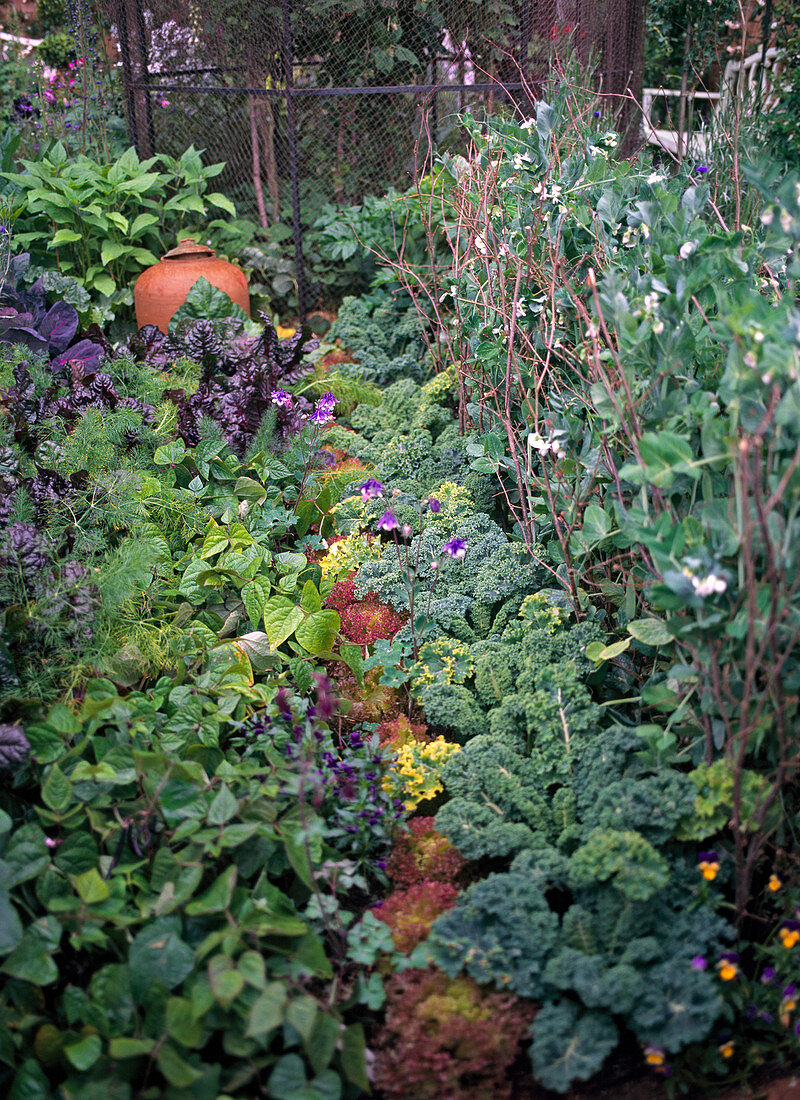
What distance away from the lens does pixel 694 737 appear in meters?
1.87

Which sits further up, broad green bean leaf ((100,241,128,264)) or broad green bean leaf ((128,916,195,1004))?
broad green bean leaf ((100,241,128,264))

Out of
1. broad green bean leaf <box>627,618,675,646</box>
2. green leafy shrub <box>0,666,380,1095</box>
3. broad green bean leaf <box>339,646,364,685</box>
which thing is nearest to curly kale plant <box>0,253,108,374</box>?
broad green bean leaf <box>339,646,364,685</box>

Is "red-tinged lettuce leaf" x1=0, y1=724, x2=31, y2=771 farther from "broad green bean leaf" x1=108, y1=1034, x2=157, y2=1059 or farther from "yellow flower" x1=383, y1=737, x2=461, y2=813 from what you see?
"yellow flower" x1=383, y1=737, x2=461, y2=813

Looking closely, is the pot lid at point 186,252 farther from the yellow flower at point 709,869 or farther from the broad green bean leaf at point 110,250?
the yellow flower at point 709,869

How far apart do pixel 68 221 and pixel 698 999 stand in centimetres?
483

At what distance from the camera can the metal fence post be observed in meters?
4.80

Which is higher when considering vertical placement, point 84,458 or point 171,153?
point 171,153

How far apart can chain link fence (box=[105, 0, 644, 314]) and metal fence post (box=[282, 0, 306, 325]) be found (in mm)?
12

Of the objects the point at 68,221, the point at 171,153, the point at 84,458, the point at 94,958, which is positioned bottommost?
the point at 94,958

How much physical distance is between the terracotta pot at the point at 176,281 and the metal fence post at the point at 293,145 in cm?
67

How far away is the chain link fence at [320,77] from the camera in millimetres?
5176

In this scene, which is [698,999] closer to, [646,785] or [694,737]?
[646,785]

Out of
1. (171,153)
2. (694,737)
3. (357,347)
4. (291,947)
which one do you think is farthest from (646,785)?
(171,153)

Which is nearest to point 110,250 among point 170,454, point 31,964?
point 170,454
